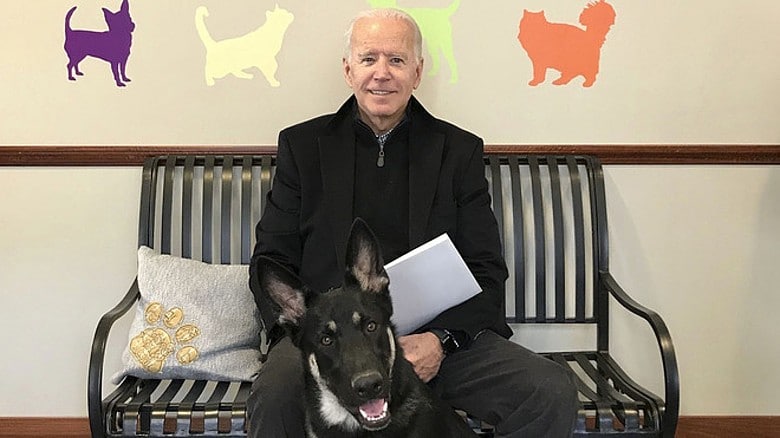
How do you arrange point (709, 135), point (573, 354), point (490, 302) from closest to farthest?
point (490, 302) → point (573, 354) → point (709, 135)

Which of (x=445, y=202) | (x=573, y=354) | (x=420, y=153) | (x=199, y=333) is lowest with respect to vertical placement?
(x=573, y=354)

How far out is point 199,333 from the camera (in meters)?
2.27

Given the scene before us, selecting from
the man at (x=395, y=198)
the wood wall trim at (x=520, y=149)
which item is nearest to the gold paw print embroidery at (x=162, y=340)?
the man at (x=395, y=198)

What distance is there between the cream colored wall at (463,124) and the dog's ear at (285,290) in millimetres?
1024

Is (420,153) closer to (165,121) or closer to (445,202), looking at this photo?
(445,202)

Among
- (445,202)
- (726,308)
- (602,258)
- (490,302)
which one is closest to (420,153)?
(445,202)

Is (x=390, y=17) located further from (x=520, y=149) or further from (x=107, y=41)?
(x=107, y=41)

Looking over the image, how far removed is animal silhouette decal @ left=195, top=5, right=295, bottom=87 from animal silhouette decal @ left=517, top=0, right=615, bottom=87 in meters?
0.80

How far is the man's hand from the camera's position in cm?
197

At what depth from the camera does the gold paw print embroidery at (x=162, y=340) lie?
223 centimetres

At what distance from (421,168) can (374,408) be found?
82 centimetres

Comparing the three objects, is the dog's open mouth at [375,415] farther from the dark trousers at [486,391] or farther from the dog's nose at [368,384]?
the dark trousers at [486,391]

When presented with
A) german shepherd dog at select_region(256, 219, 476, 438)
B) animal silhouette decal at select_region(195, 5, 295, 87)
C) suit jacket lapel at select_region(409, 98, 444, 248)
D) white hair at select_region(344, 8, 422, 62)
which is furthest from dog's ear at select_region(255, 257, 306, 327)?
animal silhouette decal at select_region(195, 5, 295, 87)

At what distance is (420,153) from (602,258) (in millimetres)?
736
